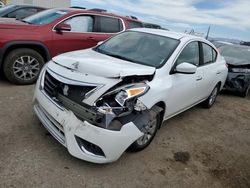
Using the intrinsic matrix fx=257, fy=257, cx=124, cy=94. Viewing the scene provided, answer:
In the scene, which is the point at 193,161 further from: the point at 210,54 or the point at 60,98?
the point at 210,54

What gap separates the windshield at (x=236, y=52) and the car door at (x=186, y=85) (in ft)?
13.0

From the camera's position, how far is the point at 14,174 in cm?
278

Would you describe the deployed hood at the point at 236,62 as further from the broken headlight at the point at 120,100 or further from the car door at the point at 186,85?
the broken headlight at the point at 120,100

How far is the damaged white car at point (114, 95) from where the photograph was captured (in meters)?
2.85

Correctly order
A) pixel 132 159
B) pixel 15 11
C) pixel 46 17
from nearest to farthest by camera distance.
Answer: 1. pixel 132 159
2. pixel 46 17
3. pixel 15 11

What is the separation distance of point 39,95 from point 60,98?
0.46 meters

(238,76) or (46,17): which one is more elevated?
(46,17)

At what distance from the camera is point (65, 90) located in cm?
311

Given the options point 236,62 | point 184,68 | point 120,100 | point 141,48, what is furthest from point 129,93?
point 236,62

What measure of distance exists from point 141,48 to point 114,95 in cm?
148

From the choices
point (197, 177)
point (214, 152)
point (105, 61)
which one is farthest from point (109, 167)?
point (214, 152)

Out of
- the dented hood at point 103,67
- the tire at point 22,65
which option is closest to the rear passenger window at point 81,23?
the tire at point 22,65

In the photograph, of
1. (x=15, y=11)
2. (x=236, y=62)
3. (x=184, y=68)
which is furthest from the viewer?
(x=15, y=11)

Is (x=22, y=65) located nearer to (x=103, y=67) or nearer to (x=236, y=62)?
(x=103, y=67)
